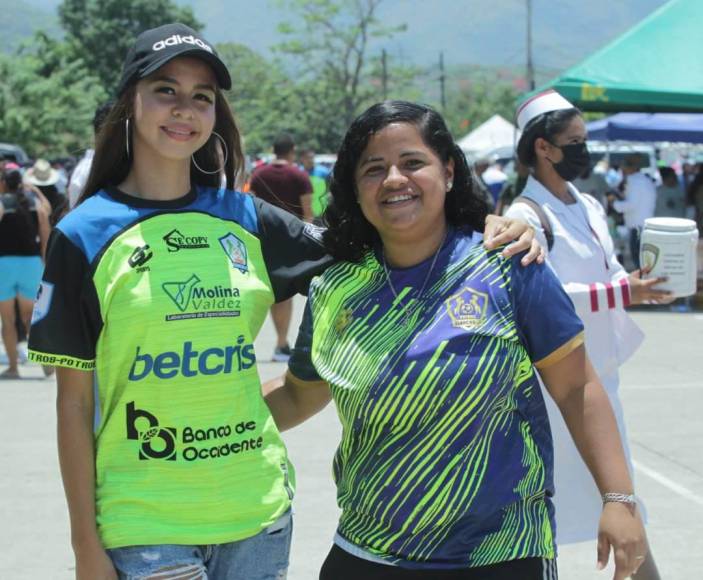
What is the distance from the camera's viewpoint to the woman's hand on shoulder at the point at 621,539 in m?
2.48

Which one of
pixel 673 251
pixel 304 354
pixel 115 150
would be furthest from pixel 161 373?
pixel 673 251

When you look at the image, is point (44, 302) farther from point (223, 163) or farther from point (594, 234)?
point (594, 234)

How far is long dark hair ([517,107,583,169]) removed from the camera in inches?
171

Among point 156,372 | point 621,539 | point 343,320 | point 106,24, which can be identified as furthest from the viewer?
point 106,24

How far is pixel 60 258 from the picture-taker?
2.40 meters

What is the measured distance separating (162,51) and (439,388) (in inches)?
37.8

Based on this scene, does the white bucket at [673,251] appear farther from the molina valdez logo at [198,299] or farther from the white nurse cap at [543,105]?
the molina valdez logo at [198,299]

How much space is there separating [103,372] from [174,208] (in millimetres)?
412

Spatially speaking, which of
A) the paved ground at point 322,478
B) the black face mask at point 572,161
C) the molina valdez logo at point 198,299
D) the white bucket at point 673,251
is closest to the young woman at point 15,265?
the paved ground at point 322,478

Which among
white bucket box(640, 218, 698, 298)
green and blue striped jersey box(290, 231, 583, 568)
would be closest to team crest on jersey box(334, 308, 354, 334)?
green and blue striped jersey box(290, 231, 583, 568)

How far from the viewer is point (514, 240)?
8.46 feet

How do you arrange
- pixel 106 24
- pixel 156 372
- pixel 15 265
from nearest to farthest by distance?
pixel 156 372 → pixel 15 265 → pixel 106 24

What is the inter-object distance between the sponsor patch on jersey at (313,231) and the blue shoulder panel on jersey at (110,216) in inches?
6.2

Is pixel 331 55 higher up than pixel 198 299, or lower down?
lower down
